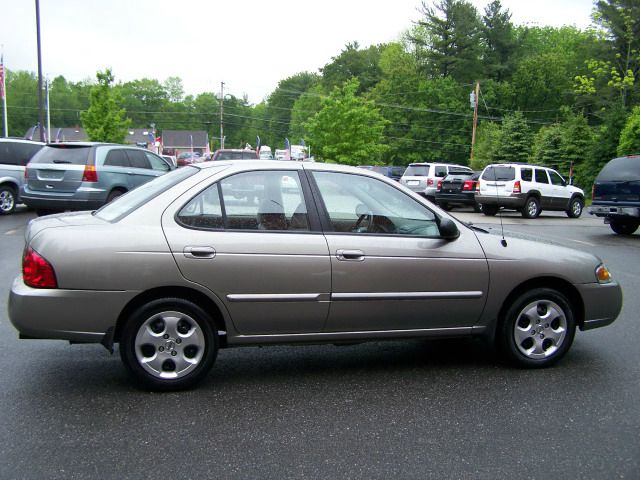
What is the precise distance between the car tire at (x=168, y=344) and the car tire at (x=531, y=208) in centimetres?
1893

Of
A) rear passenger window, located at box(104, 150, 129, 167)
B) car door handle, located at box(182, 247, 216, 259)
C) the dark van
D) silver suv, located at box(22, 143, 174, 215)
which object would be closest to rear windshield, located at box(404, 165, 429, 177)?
the dark van

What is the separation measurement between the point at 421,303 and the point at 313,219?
1.04 meters

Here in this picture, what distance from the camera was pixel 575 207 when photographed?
22.7m

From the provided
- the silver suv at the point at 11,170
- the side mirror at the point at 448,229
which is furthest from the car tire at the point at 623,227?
the silver suv at the point at 11,170

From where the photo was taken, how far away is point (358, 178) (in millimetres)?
4898

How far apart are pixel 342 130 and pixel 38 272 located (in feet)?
142

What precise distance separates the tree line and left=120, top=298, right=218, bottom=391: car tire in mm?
28785

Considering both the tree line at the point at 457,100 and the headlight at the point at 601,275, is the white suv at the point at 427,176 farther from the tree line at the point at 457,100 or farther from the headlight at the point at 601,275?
the headlight at the point at 601,275

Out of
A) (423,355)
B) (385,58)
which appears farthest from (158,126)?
(423,355)

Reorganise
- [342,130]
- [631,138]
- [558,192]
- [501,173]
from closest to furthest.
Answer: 1. [501,173]
2. [558,192]
3. [631,138]
4. [342,130]

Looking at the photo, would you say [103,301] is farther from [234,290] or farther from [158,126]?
[158,126]

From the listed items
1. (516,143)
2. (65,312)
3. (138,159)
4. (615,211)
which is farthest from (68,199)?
(516,143)

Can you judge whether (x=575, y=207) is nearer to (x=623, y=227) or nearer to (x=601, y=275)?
(x=623, y=227)

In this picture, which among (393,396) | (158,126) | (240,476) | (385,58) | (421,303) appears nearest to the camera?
(240,476)
